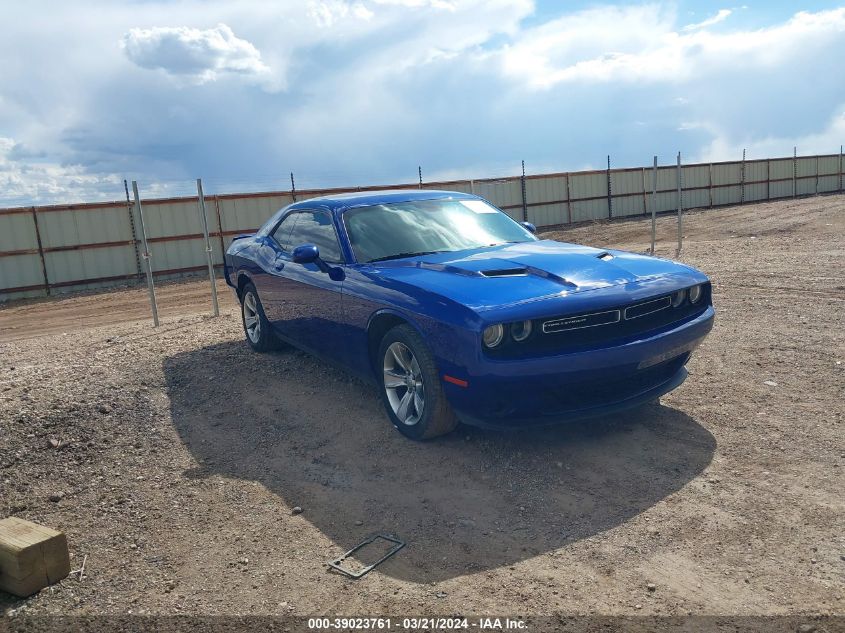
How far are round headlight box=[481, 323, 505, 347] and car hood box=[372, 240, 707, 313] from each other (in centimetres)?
12

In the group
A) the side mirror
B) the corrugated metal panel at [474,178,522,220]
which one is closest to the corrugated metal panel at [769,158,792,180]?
the corrugated metal panel at [474,178,522,220]

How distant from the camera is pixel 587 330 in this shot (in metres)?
3.92

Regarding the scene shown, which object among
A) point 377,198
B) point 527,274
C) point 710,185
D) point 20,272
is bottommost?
point 20,272

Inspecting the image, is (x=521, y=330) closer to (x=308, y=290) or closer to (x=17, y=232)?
(x=308, y=290)

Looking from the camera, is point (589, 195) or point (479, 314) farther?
point (589, 195)

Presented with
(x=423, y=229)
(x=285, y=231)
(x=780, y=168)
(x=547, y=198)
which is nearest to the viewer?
(x=423, y=229)

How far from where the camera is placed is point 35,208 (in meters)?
16.4

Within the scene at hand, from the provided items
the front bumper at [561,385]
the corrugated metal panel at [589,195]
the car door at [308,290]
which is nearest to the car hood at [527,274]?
the front bumper at [561,385]

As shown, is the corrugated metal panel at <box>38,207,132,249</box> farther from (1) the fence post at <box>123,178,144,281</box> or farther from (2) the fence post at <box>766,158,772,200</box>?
(2) the fence post at <box>766,158,772,200</box>

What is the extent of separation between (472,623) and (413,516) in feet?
3.19

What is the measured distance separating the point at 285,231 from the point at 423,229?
5.51 feet

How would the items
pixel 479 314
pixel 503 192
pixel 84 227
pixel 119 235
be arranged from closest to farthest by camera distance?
1. pixel 479 314
2. pixel 84 227
3. pixel 119 235
4. pixel 503 192

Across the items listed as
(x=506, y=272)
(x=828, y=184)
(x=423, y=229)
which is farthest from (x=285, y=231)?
(x=828, y=184)

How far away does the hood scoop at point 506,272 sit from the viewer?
13.9 feet
